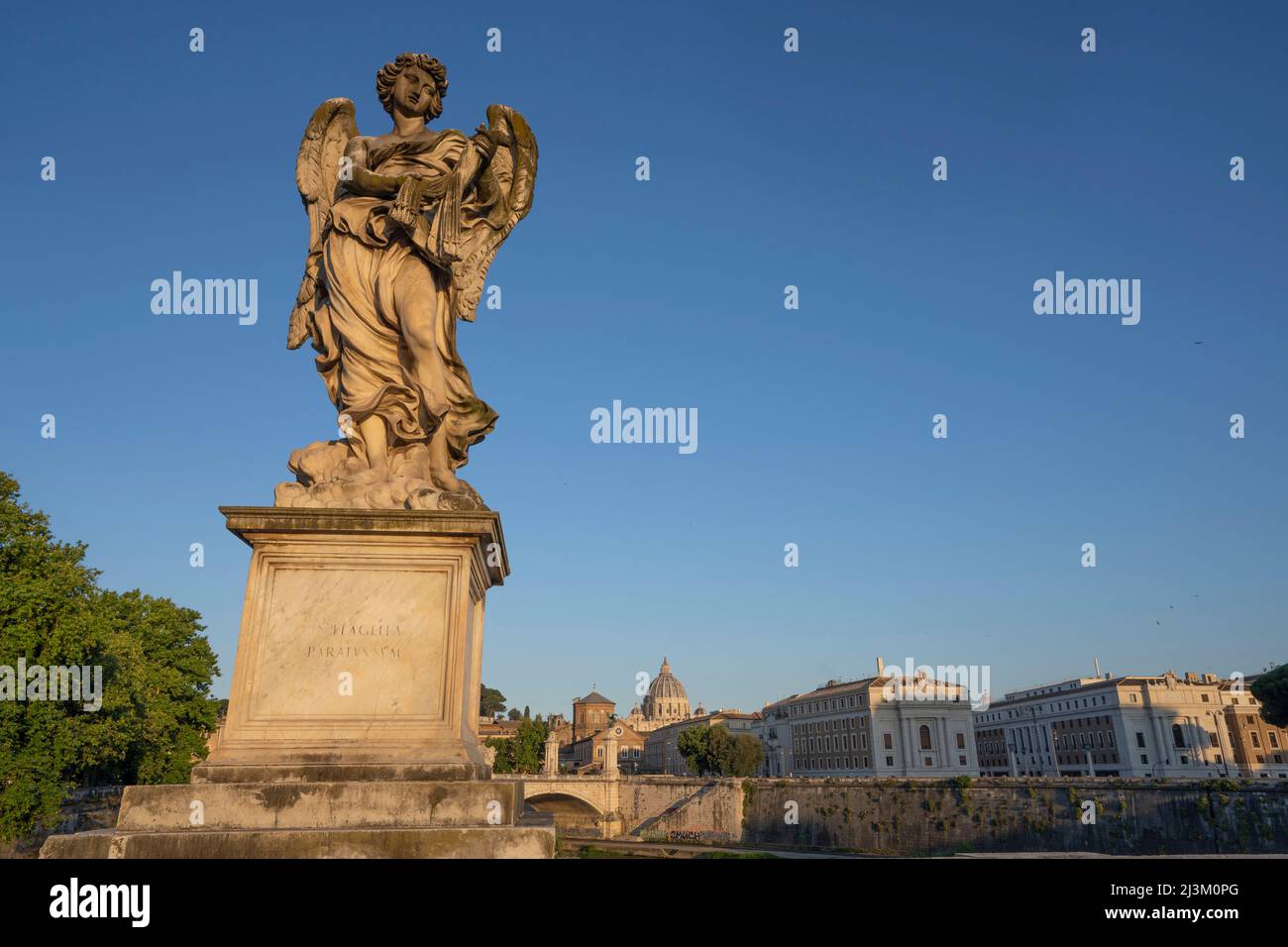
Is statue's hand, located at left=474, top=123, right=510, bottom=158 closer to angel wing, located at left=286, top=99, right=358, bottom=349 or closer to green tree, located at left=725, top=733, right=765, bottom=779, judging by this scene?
angel wing, located at left=286, top=99, right=358, bottom=349

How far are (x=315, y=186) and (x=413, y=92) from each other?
1.28 meters

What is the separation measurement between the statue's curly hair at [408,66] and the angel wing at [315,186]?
544 millimetres

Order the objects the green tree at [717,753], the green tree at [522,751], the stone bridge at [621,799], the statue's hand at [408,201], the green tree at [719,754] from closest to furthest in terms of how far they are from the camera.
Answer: the statue's hand at [408,201]
the stone bridge at [621,799]
the green tree at [719,754]
the green tree at [717,753]
the green tree at [522,751]

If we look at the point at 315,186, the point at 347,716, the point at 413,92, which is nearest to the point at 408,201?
the point at 315,186

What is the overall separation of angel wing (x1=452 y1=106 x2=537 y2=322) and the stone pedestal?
241 cm

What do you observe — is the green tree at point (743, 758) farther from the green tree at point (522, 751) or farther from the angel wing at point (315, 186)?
the angel wing at point (315, 186)

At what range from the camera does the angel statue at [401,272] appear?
6.59 meters

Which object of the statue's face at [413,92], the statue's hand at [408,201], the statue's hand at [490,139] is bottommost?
the statue's hand at [408,201]

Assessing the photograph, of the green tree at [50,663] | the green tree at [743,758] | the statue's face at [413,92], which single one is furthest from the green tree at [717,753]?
the statue's face at [413,92]

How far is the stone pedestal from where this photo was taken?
4.75m
